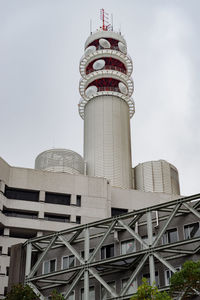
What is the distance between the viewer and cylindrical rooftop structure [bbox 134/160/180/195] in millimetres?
112312

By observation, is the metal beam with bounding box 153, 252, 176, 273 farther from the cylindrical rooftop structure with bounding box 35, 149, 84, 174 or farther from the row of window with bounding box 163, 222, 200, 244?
the cylindrical rooftop structure with bounding box 35, 149, 84, 174

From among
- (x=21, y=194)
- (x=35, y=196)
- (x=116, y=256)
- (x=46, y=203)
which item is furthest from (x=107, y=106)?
(x=116, y=256)

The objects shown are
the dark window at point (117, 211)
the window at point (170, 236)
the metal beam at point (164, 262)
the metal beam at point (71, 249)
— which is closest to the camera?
the metal beam at point (164, 262)

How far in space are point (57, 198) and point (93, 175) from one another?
16.1 meters

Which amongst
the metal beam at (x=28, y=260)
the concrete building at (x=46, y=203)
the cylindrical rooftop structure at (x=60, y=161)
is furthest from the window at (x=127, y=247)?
the cylindrical rooftop structure at (x=60, y=161)

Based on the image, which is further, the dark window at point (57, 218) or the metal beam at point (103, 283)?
the dark window at point (57, 218)

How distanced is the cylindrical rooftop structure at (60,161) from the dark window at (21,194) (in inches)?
474

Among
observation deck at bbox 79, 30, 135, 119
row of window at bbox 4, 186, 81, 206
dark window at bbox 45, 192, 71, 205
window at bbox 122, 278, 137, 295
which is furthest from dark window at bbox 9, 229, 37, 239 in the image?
window at bbox 122, 278, 137, 295

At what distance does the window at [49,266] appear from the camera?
61344mm

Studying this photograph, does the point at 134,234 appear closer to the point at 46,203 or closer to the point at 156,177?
the point at 46,203

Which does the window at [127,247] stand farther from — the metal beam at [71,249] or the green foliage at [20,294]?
the green foliage at [20,294]

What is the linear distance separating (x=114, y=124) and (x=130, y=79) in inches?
596

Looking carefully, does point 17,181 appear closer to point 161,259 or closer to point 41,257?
point 41,257

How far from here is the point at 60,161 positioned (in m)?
107
